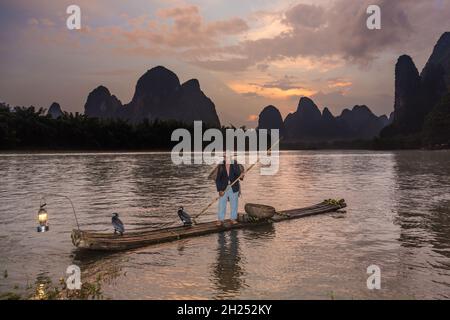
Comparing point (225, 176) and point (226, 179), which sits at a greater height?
point (225, 176)

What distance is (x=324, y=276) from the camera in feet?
30.7

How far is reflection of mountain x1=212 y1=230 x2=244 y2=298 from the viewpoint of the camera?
8.62 m

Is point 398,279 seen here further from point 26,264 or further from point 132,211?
point 132,211

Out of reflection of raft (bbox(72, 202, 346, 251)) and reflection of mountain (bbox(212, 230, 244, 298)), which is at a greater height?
reflection of raft (bbox(72, 202, 346, 251))

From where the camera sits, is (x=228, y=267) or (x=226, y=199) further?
(x=226, y=199)

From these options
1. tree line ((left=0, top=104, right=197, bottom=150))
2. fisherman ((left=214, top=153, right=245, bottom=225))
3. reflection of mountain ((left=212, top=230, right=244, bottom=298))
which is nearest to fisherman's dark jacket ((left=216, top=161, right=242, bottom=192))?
fisherman ((left=214, top=153, right=245, bottom=225))

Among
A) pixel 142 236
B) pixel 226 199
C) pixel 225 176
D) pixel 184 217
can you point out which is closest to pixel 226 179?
pixel 225 176

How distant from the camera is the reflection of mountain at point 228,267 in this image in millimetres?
8625

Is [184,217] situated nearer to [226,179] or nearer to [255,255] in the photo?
[226,179]

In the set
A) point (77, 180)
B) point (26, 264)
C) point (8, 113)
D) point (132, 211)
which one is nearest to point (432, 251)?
point (26, 264)

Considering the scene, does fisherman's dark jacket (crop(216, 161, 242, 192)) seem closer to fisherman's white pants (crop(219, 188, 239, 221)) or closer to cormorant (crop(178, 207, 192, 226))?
fisherman's white pants (crop(219, 188, 239, 221))

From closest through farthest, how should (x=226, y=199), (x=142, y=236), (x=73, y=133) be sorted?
(x=142, y=236)
(x=226, y=199)
(x=73, y=133)

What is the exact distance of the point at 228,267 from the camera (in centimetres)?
1011
